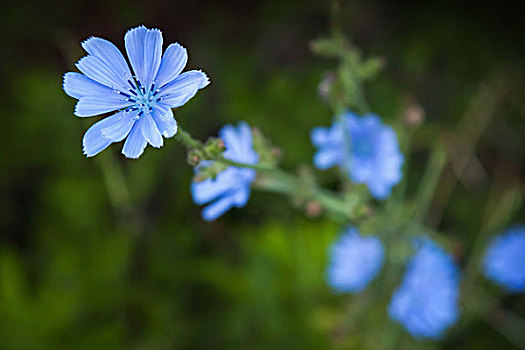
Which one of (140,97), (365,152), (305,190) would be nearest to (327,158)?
(365,152)

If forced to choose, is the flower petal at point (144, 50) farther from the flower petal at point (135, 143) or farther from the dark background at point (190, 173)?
the dark background at point (190, 173)

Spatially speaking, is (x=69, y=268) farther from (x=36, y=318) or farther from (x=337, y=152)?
(x=337, y=152)

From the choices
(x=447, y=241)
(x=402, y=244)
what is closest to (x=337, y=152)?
(x=402, y=244)

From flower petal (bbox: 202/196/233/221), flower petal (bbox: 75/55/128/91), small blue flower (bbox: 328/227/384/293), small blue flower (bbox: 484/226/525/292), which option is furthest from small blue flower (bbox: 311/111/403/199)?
small blue flower (bbox: 484/226/525/292)

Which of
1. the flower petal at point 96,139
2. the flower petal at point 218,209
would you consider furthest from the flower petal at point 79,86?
the flower petal at point 218,209

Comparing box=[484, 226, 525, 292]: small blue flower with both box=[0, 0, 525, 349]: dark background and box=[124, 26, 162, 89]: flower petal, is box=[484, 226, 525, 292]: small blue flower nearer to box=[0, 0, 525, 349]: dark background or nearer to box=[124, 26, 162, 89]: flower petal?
box=[0, 0, 525, 349]: dark background

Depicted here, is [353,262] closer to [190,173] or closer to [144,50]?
[190,173]

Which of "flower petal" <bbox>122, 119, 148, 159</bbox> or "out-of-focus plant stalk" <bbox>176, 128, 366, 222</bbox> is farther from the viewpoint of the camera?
"out-of-focus plant stalk" <bbox>176, 128, 366, 222</bbox>
